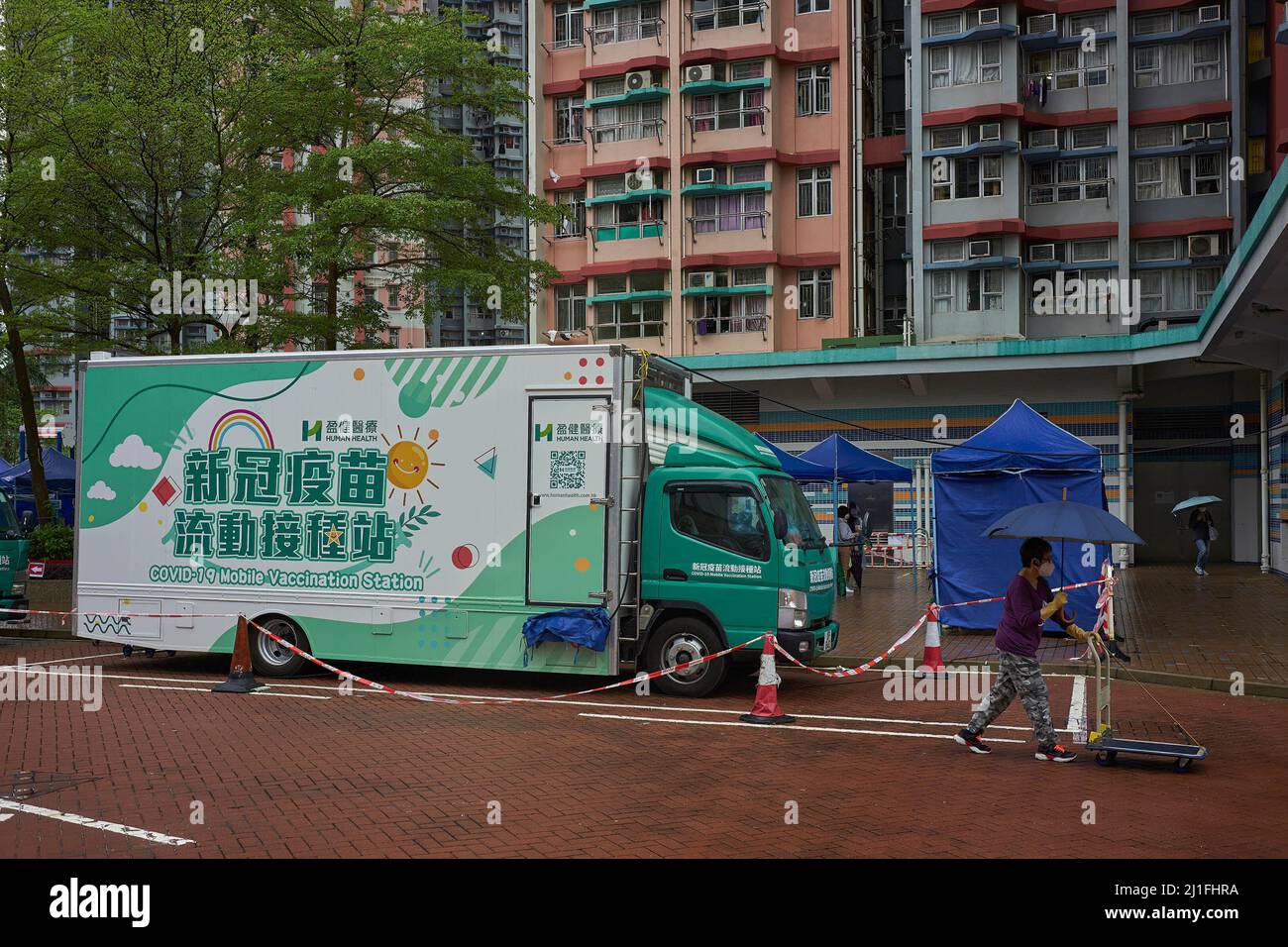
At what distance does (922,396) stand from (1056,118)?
436 inches

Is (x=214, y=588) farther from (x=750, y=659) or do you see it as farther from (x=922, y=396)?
(x=922, y=396)

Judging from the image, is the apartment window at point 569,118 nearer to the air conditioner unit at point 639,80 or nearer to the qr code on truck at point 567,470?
the air conditioner unit at point 639,80

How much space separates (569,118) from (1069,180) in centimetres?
1806

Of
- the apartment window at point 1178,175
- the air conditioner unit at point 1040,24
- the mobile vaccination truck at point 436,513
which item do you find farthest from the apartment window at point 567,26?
the mobile vaccination truck at point 436,513

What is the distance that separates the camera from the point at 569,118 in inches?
1750

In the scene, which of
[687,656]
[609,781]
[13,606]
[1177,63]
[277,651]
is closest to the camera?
[609,781]

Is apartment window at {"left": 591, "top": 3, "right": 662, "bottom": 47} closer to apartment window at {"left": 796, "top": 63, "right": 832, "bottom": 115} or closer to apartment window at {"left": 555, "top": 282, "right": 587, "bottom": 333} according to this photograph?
apartment window at {"left": 796, "top": 63, "right": 832, "bottom": 115}

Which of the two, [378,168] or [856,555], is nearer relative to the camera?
[378,168]

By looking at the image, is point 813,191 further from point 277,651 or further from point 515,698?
point 515,698

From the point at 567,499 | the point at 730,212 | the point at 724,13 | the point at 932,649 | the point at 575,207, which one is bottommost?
the point at 932,649

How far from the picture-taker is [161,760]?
910 centimetres

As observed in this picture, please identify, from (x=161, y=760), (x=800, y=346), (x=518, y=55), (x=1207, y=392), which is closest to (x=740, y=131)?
(x=800, y=346)

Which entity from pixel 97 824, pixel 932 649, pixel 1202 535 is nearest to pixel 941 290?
pixel 1202 535

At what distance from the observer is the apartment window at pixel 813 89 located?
4106 centimetres
